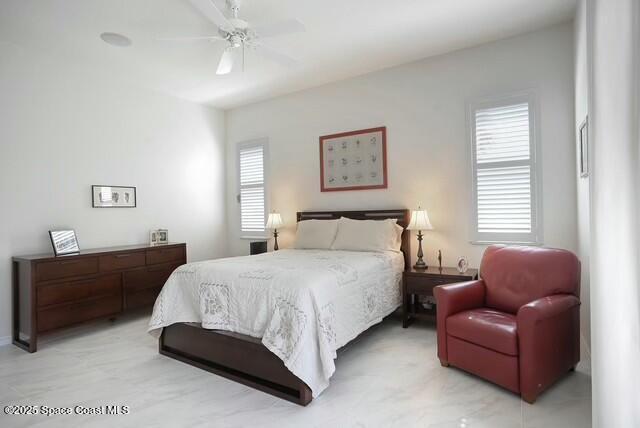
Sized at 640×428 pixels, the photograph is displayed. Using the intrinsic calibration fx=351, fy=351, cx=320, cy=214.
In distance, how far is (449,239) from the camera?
158 inches

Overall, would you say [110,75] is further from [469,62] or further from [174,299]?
[469,62]

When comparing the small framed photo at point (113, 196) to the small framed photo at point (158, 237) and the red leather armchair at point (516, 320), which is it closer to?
the small framed photo at point (158, 237)

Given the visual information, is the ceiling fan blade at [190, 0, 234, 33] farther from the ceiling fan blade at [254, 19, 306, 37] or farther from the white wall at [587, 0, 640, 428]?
the white wall at [587, 0, 640, 428]

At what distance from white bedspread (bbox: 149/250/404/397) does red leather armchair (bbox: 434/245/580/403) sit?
72 centimetres

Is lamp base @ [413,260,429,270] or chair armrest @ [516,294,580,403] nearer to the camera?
chair armrest @ [516,294,580,403]

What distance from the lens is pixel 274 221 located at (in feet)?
17.0

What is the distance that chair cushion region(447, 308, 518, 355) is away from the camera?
2.31m

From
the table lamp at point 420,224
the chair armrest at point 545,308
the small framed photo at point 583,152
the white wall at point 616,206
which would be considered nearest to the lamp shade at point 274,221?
the table lamp at point 420,224

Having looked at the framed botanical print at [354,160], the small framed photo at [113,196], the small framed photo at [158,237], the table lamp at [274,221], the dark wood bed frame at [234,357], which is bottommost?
the dark wood bed frame at [234,357]

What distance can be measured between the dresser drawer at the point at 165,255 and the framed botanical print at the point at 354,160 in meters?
2.16

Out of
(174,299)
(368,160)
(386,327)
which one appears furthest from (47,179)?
(386,327)

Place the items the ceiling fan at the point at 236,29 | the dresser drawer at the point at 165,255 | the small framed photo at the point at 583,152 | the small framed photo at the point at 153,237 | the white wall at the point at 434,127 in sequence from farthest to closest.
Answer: the small framed photo at the point at 153,237 < the dresser drawer at the point at 165,255 < the white wall at the point at 434,127 < the small framed photo at the point at 583,152 < the ceiling fan at the point at 236,29

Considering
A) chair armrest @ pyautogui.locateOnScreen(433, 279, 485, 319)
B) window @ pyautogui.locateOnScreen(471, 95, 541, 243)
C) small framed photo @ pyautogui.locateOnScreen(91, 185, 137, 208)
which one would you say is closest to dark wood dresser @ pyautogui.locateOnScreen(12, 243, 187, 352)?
small framed photo @ pyautogui.locateOnScreen(91, 185, 137, 208)

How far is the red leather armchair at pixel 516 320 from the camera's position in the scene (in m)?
2.25
